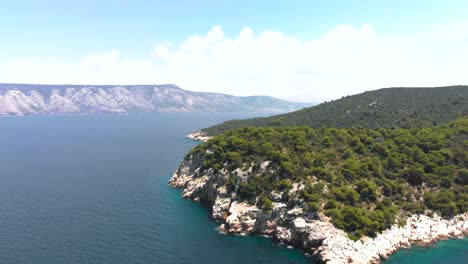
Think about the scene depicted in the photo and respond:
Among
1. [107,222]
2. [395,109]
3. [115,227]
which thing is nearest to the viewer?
[115,227]

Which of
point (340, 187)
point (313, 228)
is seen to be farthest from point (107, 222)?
point (340, 187)

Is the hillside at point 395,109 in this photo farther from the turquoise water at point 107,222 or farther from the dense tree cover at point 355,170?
the turquoise water at point 107,222

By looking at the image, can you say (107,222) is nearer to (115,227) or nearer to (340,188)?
(115,227)

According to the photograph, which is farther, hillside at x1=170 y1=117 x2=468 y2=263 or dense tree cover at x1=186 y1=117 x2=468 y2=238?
dense tree cover at x1=186 y1=117 x2=468 y2=238

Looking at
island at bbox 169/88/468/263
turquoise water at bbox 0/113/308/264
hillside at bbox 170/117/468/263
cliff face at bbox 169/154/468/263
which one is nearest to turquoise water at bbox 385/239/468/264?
cliff face at bbox 169/154/468/263

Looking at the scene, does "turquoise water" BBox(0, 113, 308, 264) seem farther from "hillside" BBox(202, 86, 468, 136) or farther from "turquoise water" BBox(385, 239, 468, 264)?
"hillside" BBox(202, 86, 468, 136)

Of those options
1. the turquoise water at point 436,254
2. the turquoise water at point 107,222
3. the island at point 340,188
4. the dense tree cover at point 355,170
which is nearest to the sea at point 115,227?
the turquoise water at point 436,254
